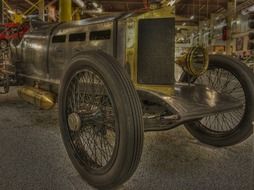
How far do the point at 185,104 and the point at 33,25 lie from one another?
2.38m

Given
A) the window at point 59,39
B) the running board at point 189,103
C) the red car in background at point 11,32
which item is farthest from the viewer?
the red car in background at point 11,32

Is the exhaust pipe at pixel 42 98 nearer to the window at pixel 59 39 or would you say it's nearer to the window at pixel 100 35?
the window at pixel 59 39

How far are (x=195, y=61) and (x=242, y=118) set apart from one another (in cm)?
59

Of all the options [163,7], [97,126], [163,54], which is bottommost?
[97,126]

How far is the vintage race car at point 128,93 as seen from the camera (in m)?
1.37

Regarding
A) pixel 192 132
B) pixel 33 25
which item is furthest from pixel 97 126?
pixel 33 25

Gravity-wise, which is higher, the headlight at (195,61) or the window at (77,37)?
the window at (77,37)

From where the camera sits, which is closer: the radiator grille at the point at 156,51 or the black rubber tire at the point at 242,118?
the radiator grille at the point at 156,51

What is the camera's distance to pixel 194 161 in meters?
1.93

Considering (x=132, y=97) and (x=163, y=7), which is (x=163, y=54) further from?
(x=132, y=97)

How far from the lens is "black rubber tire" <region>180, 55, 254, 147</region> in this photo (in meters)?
2.04

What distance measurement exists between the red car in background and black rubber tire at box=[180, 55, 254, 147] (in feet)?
8.40

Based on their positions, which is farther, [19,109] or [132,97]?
[19,109]

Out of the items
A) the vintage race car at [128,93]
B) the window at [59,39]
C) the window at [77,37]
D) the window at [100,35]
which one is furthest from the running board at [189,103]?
the window at [59,39]
